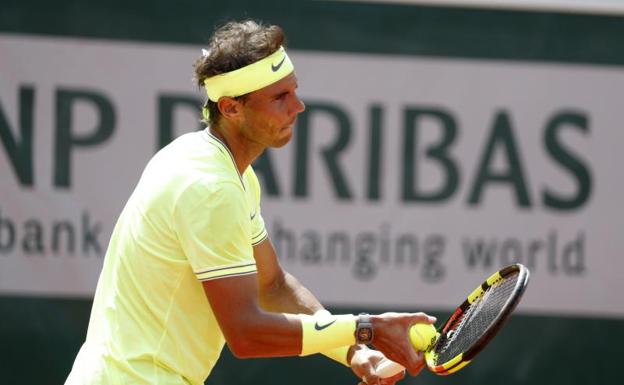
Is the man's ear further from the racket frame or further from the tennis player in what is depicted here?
the racket frame

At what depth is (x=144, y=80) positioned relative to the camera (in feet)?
18.9

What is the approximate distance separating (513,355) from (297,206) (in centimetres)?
121

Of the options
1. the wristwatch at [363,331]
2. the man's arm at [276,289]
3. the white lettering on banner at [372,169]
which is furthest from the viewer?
the white lettering on banner at [372,169]

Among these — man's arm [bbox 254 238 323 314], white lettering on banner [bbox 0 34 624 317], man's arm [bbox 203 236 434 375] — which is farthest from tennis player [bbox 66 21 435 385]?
white lettering on banner [bbox 0 34 624 317]

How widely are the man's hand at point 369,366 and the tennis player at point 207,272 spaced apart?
0.61ft

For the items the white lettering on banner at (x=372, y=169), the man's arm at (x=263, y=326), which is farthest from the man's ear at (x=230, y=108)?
the white lettering on banner at (x=372, y=169)

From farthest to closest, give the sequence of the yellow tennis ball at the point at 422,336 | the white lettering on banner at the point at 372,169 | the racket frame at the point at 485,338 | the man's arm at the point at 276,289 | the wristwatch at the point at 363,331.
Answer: the white lettering on banner at the point at 372,169
the man's arm at the point at 276,289
the yellow tennis ball at the point at 422,336
the wristwatch at the point at 363,331
the racket frame at the point at 485,338

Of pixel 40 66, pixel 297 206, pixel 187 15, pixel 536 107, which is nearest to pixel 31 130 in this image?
pixel 40 66

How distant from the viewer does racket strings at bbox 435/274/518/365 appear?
130 inches

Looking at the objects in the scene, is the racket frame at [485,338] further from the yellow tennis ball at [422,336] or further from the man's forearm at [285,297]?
the man's forearm at [285,297]

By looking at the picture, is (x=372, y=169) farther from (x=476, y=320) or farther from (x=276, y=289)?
(x=476, y=320)

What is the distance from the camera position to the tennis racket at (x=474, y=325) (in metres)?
3.16

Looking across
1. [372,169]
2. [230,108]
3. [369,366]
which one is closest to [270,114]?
[230,108]

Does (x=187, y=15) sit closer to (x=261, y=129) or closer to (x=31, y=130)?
(x=31, y=130)
